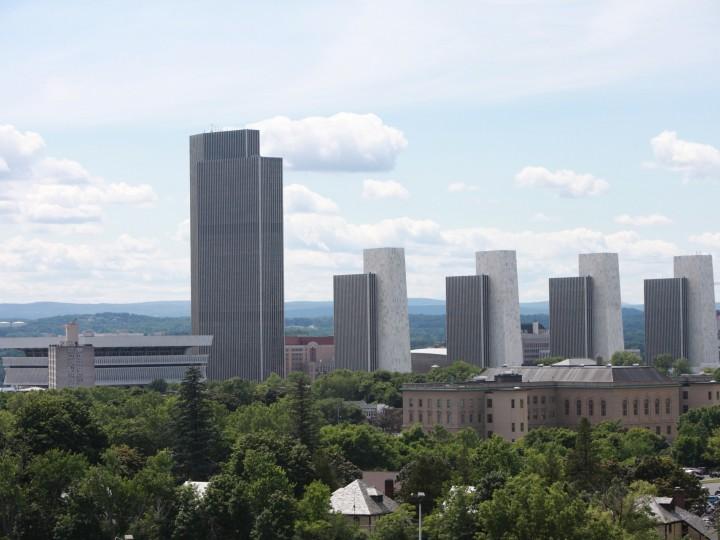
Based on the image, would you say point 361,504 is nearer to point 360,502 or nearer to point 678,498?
point 360,502

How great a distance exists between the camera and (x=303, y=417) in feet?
537

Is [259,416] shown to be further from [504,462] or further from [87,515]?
[87,515]

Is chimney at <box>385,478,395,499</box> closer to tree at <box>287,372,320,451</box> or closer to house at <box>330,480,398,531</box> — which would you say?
house at <box>330,480,398,531</box>

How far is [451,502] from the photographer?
376 ft

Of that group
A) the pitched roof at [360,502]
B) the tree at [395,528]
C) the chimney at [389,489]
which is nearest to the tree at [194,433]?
the chimney at [389,489]

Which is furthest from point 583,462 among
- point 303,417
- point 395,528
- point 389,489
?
point 395,528

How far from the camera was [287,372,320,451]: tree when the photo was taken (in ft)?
531

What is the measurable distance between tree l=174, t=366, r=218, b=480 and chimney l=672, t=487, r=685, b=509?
3627 cm

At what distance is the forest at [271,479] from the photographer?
367ft

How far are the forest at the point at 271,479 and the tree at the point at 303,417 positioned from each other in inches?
6.6

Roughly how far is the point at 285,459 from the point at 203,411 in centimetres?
1691

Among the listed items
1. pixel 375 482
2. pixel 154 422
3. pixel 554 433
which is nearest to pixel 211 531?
pixel 375 482

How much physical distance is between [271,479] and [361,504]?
9.89 meters

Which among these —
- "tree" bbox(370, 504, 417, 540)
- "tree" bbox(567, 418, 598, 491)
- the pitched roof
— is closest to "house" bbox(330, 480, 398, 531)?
the pitched roof
